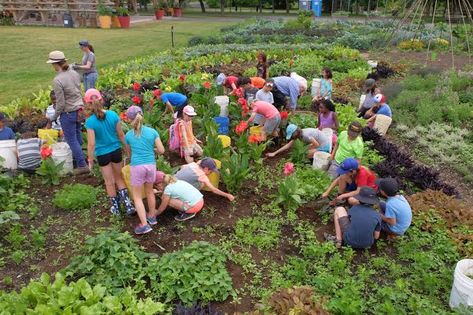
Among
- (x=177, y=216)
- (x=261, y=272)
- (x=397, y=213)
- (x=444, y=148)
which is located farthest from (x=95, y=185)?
(x=444, y=148)

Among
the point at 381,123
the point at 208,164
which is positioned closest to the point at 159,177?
the point at 208,164

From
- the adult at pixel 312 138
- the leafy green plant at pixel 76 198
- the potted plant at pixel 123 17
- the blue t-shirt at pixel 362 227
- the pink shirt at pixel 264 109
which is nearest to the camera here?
the blue t-shirt at pixel 362 227

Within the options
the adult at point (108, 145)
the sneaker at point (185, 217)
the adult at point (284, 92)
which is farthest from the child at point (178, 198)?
the adult at point (284, 92)

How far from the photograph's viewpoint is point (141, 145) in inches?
206

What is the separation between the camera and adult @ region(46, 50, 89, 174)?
260 inches

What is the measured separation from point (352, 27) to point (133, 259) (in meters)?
23.8

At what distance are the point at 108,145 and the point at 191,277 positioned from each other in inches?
89.5

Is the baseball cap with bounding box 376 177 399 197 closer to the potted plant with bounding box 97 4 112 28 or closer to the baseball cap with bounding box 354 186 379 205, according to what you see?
the baseball cap with bounding box 354 186 379 205

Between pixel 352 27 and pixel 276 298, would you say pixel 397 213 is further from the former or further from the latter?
pixel 352 27

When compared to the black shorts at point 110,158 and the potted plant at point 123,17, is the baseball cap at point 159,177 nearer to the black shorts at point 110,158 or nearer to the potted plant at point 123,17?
the black shorts at point 110,158

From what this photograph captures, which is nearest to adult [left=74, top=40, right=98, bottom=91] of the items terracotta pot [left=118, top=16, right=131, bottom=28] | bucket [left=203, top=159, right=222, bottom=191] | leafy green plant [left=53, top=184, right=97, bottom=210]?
leafy green plant [left=53, top=184, right=97, bottom=210]

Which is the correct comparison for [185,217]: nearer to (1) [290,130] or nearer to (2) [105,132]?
(2) [105,132]

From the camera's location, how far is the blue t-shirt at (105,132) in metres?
5.49

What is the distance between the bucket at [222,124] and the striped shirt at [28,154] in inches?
125
